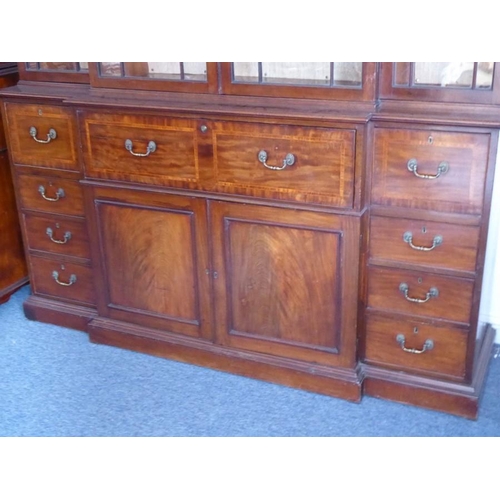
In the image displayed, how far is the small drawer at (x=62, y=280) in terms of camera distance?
2.26m

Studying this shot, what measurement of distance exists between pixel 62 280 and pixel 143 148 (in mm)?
675

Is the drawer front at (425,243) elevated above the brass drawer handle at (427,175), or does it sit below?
below

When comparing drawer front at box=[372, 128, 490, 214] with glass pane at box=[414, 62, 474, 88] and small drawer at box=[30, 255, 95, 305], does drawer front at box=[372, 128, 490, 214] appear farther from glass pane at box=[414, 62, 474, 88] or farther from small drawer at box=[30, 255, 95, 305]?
small drawer at box=[30, 255, 95, 305]

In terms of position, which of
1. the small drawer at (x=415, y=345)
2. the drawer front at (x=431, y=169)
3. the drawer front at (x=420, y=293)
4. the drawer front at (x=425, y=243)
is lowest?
the small drawer at (x=415, y=345)

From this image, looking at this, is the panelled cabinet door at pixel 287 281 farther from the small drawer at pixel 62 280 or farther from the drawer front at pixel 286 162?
the small drawer at pixel 62 280

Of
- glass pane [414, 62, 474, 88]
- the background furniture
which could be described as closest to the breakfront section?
glass pane [414, 62, 474, 88]

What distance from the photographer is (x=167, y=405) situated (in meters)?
1.91

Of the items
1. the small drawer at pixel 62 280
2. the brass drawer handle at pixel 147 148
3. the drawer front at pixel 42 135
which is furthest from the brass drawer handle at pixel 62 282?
the brass drawer handle at pixel 147 148

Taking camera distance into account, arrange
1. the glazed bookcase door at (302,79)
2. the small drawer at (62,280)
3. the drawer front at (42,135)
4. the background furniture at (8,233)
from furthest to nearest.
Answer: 1. the background furniture at (8,233)
2. the small drawer at (62,280)
3. the drawer front at (42,135)
4. the glazed bookcase door at (302,79)

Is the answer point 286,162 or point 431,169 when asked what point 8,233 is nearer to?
point 286,162

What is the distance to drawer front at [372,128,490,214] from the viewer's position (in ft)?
5.12

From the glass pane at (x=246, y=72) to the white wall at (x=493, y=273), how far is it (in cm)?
72
